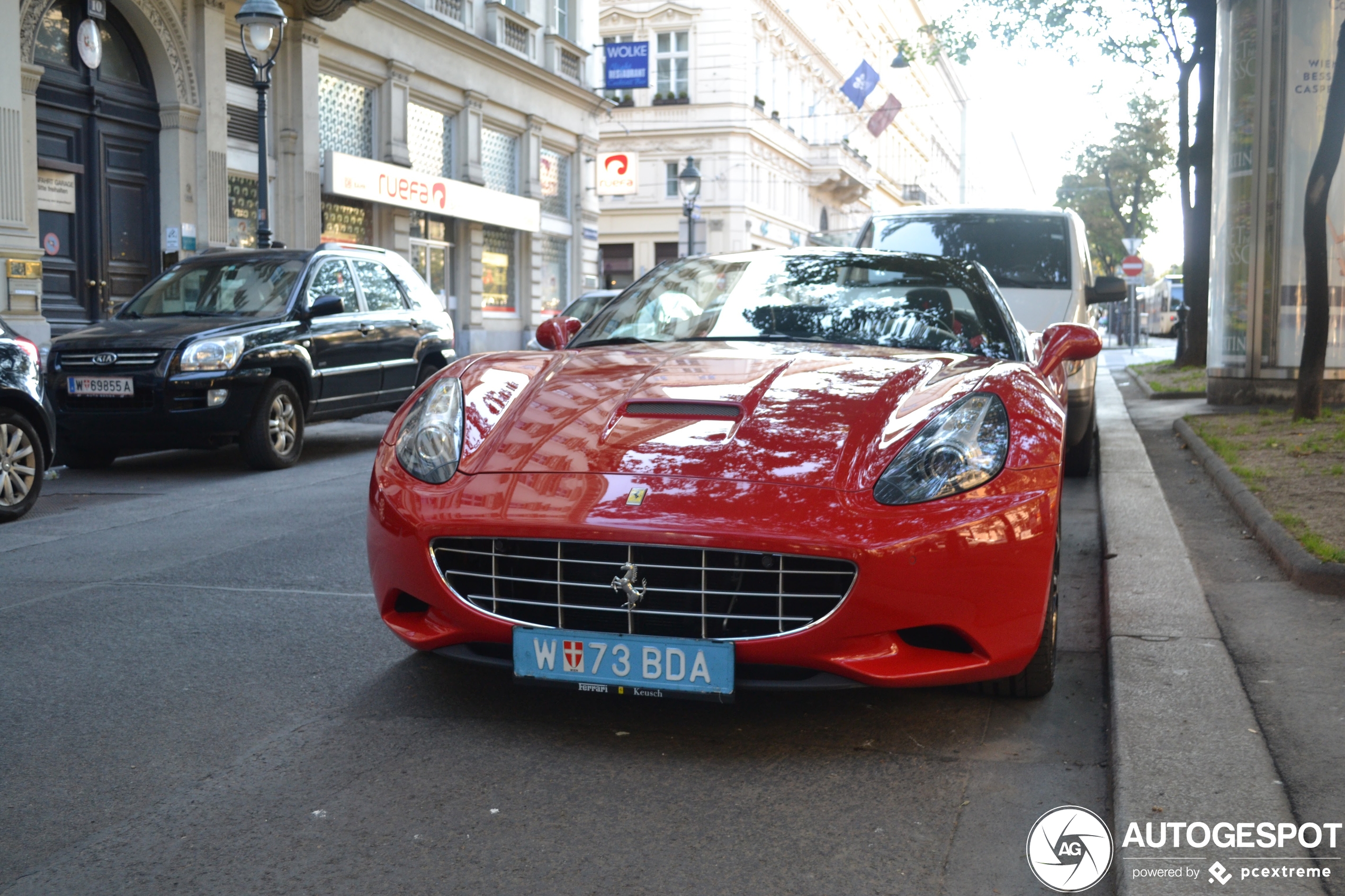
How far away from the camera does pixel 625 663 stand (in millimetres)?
3271

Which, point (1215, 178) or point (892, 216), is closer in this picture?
point (892, 216)

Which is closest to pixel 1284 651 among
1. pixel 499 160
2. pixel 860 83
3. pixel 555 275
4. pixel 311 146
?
pixel 311 146

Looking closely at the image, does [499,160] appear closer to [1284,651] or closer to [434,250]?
[434,250]

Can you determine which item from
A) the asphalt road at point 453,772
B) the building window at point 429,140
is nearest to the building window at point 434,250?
the building window at point 429,140

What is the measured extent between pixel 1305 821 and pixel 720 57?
44684mm

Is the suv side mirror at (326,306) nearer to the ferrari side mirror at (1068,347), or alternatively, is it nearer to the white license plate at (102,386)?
the white license plate at (102,386)

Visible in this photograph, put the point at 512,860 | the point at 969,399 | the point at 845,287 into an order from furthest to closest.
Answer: the point at 845,287 → the point at 969,399 → the point at 512,860

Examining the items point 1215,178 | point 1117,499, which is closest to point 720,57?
point 1215,178

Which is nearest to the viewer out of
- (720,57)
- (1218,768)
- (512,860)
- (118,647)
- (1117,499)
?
(512,860)

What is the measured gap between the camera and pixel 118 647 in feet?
14.5

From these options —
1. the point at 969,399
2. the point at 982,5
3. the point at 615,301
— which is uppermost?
the point at 982,5

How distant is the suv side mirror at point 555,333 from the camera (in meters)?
5.17

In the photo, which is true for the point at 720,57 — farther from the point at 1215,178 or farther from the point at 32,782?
the point at 32,782

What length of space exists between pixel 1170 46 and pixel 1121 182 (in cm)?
3568
